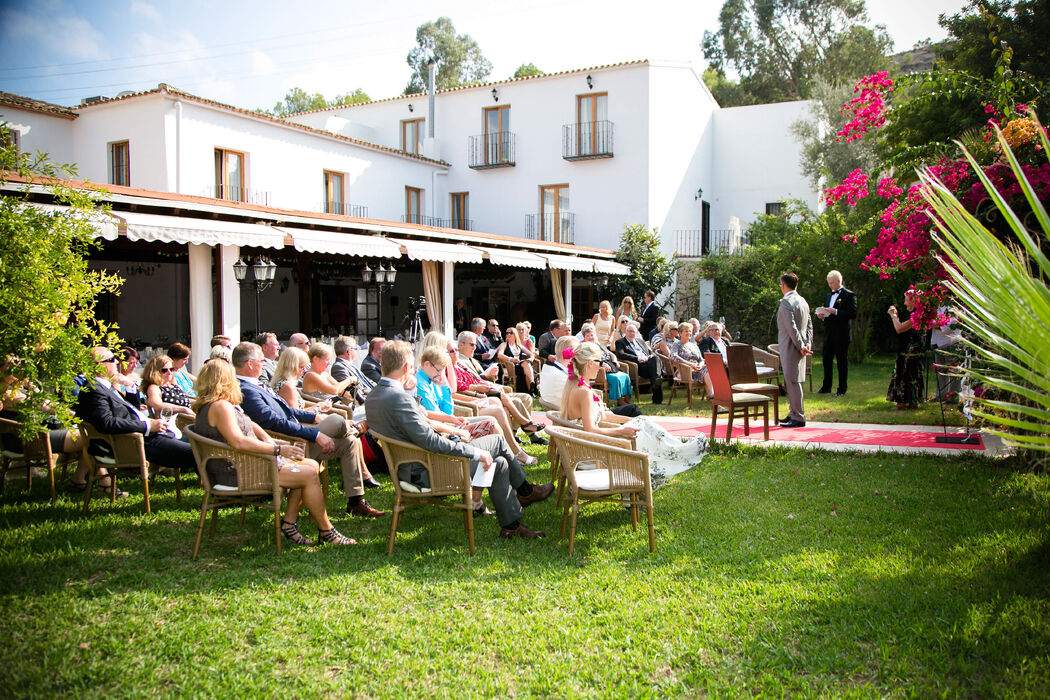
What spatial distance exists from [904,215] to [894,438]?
7.42ft

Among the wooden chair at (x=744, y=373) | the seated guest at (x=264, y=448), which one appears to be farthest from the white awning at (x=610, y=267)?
the seated guest at (x=264, y=448)

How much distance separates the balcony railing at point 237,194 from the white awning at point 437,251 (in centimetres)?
757

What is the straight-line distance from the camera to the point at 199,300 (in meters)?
9.63

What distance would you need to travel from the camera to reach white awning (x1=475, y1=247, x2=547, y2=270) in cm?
1395

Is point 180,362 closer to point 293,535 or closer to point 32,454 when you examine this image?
point 32,454

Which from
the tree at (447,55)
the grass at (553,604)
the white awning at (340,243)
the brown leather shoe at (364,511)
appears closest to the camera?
the grass at (553,604)

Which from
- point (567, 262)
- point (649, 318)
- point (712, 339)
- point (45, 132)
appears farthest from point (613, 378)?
point (45, 132)

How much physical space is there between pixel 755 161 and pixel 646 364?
702 inches

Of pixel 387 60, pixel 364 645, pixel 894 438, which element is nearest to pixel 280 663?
pixel 364 645

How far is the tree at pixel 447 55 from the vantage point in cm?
4131

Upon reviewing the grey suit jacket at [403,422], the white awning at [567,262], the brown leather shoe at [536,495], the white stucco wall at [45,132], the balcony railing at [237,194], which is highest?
the white stucco wall at [45,132]

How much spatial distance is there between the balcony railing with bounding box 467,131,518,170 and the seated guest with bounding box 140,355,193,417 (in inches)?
777

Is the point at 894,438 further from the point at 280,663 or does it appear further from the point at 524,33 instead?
the point at 524,33

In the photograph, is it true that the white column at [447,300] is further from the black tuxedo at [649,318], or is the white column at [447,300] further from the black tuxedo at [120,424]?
the black tuxedo at [120,424]
